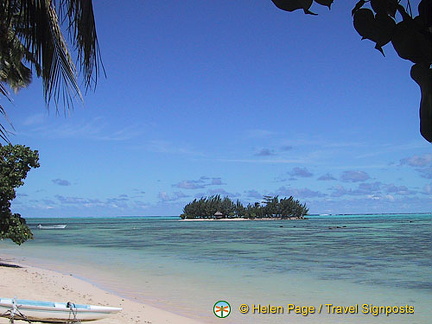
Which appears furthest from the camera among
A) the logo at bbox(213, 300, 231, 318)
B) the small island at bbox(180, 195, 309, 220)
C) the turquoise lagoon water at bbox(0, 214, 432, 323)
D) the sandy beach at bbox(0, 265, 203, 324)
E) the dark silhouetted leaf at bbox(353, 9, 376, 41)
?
the small island at bbox(180, 195, 309, 220)

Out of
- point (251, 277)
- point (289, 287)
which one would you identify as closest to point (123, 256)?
point (251, 277)

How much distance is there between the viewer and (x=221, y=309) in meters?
10.5

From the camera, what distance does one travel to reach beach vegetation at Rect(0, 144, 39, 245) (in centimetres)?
1350

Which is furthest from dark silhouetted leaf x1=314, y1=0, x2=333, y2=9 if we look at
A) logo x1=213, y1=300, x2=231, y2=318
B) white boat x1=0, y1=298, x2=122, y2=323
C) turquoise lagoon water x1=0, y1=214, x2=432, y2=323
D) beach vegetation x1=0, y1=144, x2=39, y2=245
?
beach vegetation x1=0, y1=144, x2=39, y2=245

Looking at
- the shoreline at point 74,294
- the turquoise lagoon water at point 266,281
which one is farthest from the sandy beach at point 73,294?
the turquoise lagoon water at point 266,281

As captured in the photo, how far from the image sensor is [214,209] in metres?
141

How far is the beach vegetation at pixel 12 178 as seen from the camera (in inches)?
531

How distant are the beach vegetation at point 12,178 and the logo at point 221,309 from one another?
6.88 meters

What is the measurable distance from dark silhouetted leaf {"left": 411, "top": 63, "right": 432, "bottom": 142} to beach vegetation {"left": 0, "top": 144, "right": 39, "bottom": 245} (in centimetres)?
1415

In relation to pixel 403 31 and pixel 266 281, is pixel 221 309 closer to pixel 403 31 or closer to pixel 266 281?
pixel 266 281

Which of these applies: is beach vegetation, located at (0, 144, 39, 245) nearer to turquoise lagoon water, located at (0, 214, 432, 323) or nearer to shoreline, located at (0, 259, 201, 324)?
shoreline, located at (0, 259, 201, 324)

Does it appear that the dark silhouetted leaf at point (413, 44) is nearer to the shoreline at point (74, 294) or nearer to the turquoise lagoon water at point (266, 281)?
the shoreline at point (74, 294)

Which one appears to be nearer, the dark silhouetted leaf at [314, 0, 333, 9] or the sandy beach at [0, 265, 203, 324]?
the dark silhouetted leaf at [314, 0, 333, 9]

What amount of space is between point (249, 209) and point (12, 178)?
12933cm
